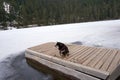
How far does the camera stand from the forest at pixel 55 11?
34.2 meters

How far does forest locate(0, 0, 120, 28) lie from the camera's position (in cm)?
3419

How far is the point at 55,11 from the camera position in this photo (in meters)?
40.6

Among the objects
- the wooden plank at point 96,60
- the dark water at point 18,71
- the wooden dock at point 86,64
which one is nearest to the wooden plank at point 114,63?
the wooden dock at point 86,64

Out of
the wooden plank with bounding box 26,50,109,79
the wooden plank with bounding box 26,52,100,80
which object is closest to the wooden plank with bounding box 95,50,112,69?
the wooden plank with bounding box 26,50,109,79

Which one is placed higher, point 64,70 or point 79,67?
point 79,67

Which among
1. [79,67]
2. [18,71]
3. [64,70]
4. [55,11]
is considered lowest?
[18,71]

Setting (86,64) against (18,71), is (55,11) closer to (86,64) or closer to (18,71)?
(18,71)

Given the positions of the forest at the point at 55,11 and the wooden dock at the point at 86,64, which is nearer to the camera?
the wooden dock at the point at 86,64

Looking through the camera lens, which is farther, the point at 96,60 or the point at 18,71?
the point at 18,71

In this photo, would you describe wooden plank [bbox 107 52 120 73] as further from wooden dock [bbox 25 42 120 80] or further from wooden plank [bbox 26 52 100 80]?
wooden plank [bbox 26 52 100 80]

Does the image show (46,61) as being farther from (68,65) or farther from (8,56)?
(8,56)

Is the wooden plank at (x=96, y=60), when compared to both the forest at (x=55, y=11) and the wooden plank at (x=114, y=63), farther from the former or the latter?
the forest at (x=55, y=11)

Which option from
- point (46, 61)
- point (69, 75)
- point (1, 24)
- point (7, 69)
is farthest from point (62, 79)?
point (1, 24)

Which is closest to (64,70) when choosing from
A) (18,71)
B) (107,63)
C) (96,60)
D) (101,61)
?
(96,60)
